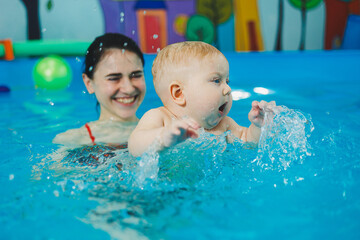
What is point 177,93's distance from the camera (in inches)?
74.4

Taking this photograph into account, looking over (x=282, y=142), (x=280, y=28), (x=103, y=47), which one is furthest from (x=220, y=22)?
(x=282, y=142)

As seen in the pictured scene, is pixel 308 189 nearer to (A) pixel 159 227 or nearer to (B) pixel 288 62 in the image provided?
(A) pixel 159 227

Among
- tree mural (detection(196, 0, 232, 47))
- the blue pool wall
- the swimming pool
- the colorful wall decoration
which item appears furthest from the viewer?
tree mural (detection(196, 0, 232, 47))

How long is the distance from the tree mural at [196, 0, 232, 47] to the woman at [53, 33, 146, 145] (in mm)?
4538

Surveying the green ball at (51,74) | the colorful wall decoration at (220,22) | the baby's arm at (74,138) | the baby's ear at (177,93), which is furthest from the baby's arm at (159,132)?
the colorful wall decoration at (220,22)

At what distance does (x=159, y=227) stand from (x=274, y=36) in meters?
6.24

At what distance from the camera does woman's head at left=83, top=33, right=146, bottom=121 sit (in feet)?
8.39

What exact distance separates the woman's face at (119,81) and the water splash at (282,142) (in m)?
1.01

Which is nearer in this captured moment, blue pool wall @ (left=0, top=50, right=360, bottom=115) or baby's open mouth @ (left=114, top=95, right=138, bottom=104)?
baby's open mouth @ (left=114, top=95, right=138, bottom=104)

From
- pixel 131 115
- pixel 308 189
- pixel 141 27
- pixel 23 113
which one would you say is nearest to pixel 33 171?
pixel 131 115

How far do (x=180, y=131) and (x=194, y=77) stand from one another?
0.45 meters

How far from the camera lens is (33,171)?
2.00m

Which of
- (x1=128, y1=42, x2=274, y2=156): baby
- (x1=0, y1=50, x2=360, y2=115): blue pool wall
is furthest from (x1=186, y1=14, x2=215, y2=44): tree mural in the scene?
(x1=128, y1=42, x2=274, y2=156): baby

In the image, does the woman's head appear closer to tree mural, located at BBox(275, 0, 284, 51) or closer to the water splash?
the water splash
